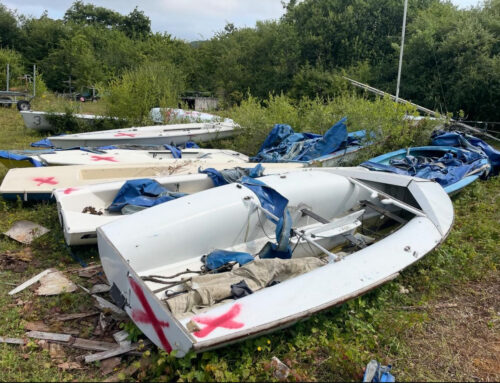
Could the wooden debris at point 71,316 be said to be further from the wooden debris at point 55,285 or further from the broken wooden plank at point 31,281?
the broken wooden plank at point 31,281

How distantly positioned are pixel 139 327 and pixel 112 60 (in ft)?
92.7

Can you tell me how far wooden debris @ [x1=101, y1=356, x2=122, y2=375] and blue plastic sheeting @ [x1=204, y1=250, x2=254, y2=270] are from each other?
991 mm

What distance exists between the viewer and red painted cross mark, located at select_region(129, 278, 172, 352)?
2.19 m

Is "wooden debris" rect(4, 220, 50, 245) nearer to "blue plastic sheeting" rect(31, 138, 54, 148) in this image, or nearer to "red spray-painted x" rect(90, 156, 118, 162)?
"red spray-painted x" rect(90, 156, 118, 162)

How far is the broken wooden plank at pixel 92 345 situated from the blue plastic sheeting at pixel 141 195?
5.89 feet

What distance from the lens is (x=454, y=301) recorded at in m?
3.27

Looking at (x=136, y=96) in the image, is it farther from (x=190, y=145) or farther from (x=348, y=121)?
(x=348, y=121)

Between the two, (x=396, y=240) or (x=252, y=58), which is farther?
(x=252, y=58)

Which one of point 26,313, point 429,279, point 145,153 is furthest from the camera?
point 145,153

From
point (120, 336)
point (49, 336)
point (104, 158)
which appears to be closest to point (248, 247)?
point (120, 336)

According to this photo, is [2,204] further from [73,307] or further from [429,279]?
[429,279]

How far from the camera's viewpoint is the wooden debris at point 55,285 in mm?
3193

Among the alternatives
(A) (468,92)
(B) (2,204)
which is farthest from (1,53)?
(A) (468,92)


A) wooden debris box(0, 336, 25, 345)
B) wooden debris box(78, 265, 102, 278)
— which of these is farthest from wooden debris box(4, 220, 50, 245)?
wooden debris box(0, 336, 25, 345)
